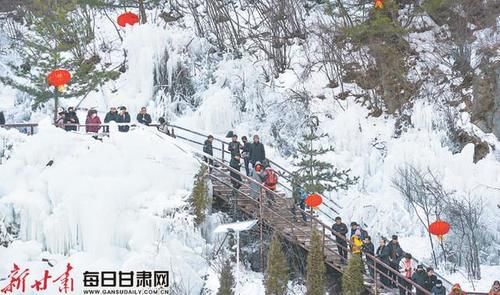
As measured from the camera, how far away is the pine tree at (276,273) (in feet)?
49.9

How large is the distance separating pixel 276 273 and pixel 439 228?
19.5ft

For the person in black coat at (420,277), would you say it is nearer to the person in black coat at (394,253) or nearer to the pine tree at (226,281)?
the person in black coat at (394,253)

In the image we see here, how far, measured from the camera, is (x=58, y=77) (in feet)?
70.2

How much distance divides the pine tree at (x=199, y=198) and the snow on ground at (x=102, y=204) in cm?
18

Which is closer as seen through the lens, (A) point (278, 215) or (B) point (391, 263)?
(B) point (391, 263)

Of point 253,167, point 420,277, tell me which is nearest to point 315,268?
point 420,277

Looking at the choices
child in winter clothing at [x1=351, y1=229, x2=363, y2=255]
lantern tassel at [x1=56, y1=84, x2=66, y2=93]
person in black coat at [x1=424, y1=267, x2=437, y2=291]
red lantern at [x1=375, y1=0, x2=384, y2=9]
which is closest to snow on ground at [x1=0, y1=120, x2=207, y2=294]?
child in winter clothing at [x1=351, y1=229, x2=363, y2=255]

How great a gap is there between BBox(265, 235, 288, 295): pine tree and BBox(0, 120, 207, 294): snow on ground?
151 cm

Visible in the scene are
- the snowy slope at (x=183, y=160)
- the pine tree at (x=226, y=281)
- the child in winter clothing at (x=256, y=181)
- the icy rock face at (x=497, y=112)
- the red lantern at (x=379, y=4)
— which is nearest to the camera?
the pine tree at (x=226, y=281)

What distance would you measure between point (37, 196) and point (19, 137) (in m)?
1.81

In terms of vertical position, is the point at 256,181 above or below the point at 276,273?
above

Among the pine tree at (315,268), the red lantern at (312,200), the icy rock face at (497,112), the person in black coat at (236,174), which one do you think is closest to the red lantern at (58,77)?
the person in black coat at (236,174)

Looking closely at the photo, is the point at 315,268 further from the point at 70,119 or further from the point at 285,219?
the point at 70,119

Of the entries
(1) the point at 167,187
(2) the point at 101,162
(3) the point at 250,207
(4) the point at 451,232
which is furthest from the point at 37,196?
(4) the point at 451,232
